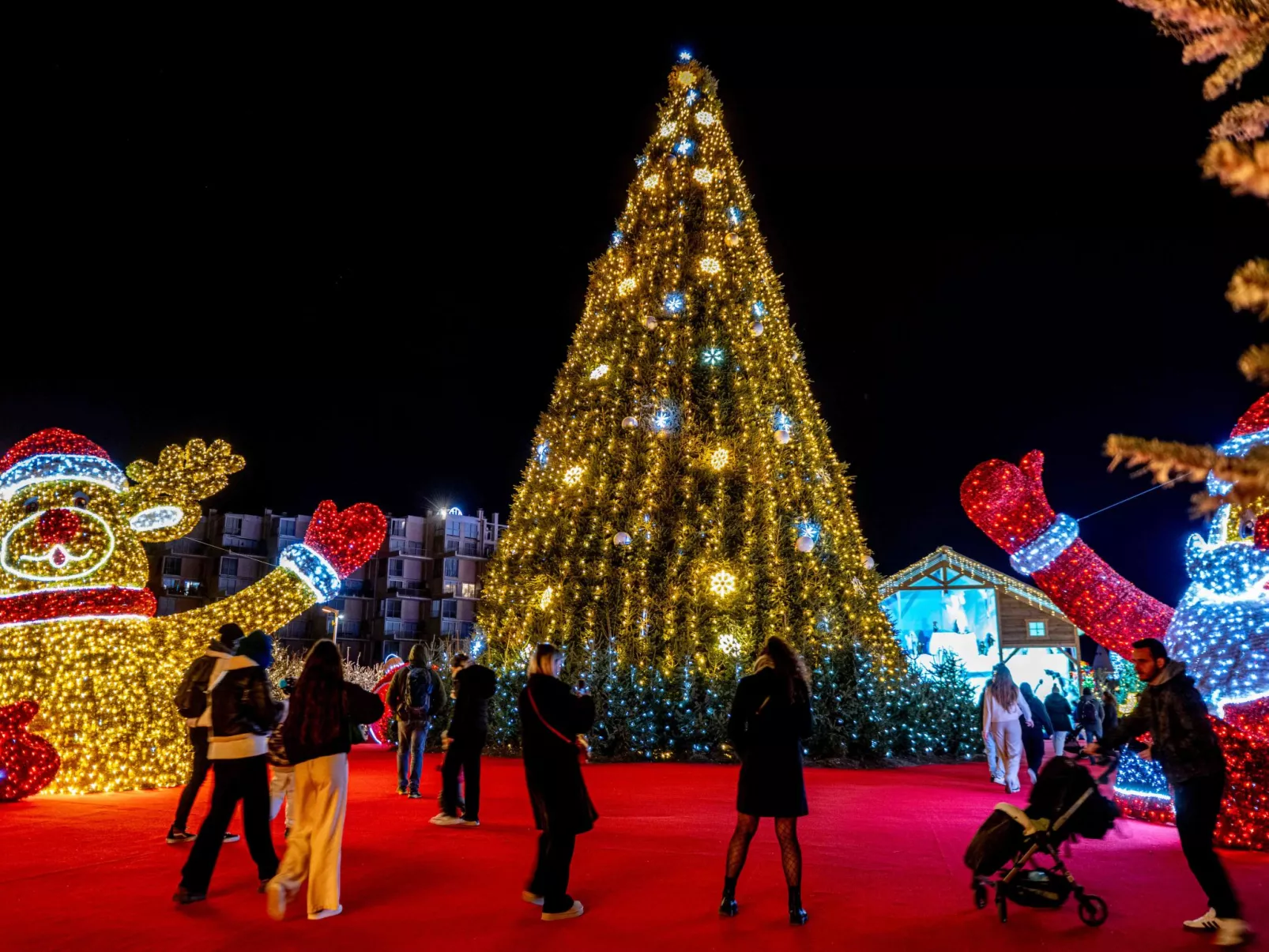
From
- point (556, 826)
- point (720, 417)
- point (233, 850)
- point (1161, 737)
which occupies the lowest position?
point (233, 850)

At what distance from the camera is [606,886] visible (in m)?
5.25

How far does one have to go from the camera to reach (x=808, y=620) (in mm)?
12547

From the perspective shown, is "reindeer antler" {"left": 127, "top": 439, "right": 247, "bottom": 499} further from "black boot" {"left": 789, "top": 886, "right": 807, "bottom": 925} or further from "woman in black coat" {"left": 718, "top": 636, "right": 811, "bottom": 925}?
"black boot" {"left": 789, "top": 886, "right": 807, "bottom": 925}

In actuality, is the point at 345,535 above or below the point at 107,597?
above

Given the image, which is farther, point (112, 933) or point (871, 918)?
point (871, 918)

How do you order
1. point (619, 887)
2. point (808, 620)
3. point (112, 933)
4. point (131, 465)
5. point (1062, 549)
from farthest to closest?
1. point (808, 620)
2. point (131, 465)
3. point (1062, 549)
4. point (619, 887)
5. point (112, 933)

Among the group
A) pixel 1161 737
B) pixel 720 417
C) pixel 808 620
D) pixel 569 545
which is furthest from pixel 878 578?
pixel 1161 737

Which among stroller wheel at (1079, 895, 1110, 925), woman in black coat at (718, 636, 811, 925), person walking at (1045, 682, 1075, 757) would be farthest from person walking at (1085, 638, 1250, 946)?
person walking at (1045, 682, 1075, 757)

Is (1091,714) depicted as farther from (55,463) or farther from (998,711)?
(55,463)

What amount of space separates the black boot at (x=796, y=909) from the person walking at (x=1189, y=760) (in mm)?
1833

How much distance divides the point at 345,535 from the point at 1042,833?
8189 millimetres

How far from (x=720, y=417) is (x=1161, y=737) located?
8.89 metres

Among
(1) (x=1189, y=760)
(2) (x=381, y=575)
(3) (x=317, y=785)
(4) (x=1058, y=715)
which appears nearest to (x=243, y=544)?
(2) (x=381, y=575)

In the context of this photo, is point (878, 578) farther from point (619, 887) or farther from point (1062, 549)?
point (619, 887)
